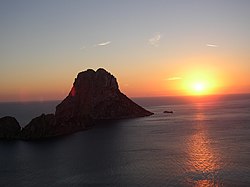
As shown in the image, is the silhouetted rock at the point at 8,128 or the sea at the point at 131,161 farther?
the silhouetted rock at the point at 8,128

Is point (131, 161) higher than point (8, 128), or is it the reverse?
point (8, 128)

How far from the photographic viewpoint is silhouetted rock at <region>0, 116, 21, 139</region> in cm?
12373

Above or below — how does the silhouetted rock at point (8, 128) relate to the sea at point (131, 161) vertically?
above

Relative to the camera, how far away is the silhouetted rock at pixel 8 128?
12373 cm

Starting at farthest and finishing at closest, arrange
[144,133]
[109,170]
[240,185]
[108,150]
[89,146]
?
[144,133]
[89,146]
[108,150]
[109,170]
[240,185]

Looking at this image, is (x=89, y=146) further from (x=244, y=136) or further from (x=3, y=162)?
(x=244, y=136)

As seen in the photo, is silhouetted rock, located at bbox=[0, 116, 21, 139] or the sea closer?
the sea

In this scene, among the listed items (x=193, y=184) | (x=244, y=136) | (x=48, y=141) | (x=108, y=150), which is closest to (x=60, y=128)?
(x=48, y=141)

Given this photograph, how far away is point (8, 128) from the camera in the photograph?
126 m

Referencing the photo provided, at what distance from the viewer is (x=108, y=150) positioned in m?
93.5

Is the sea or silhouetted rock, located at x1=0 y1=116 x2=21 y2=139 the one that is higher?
silhouetted rock, located at x1=0 y1=116 x2=21 y2=139

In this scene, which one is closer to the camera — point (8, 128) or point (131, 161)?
point (131, 161)

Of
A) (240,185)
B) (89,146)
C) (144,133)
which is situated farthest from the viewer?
(144,133)

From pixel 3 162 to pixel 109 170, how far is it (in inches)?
1382
